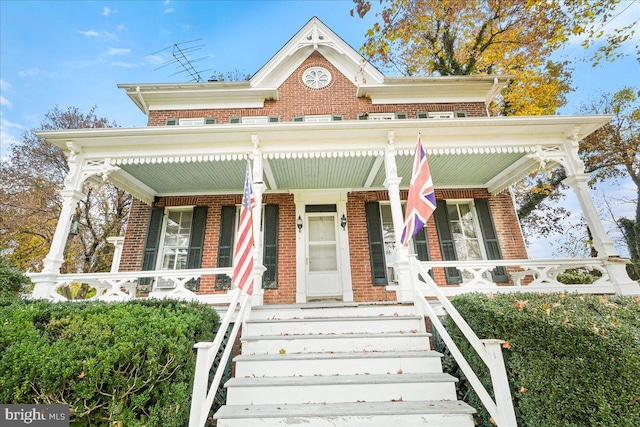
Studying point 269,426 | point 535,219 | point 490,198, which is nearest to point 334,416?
point 269,426

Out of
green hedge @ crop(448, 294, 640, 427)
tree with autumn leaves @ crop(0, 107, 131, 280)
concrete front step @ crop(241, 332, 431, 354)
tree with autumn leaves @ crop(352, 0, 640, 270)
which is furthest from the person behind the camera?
tree with autumn leaves @ crop(0, 107, 131, 280)

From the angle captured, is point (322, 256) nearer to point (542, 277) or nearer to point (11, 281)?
Answer: point (542, 277)

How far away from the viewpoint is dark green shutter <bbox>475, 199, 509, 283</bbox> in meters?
6.78

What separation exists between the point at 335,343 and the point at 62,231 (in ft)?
17.0

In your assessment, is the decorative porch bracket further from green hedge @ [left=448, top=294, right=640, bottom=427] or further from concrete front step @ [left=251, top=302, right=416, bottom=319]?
green hedge @ [left=448, top=294, right=640, bottom=427]

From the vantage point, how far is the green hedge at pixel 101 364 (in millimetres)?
2291

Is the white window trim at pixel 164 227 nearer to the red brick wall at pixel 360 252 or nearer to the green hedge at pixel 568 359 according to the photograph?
the red brick wall at pixel 360 252

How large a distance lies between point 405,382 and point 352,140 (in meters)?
4.27

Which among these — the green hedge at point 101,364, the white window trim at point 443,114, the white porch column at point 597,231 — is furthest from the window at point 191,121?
the white porch column at point 597,231

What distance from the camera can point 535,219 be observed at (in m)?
13.7

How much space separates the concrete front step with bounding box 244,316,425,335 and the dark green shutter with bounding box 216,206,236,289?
3.21 m

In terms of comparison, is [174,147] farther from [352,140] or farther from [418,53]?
[418,53]

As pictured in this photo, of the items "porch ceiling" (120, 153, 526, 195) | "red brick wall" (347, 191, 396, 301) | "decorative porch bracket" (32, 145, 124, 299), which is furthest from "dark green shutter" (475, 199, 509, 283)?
"decorative porch bracket" (32, 145, 124, 299)

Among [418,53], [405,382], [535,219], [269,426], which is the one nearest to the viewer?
[269,426]
